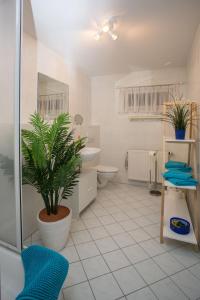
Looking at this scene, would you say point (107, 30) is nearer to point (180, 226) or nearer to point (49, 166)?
point (49, 166)

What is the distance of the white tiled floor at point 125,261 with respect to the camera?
3.85 ft

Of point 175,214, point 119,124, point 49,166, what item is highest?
point 119,124

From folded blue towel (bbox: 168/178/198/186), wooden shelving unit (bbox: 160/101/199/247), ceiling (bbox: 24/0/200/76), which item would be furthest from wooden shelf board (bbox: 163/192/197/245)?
ceiling (bbox: 24/0/200/76)

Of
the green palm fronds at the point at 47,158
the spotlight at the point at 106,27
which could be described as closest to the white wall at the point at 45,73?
the green palm fronds at the point at 47,158

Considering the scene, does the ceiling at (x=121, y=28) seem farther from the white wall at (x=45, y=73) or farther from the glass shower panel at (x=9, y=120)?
the glass shower panel at (x=9, y=120)

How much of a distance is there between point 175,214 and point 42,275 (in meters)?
1.78

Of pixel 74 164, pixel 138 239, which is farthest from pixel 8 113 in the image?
pixel 138 239

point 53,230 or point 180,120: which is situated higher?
point 180,120

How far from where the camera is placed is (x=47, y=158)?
4.82 feet

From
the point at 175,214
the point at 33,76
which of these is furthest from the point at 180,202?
the point at 33,76

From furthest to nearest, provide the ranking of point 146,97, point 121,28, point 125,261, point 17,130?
point 146,97
point 121,28
point 125,261
point 17,130

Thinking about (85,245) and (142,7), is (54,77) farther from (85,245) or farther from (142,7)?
(85,245)

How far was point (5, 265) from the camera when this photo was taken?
4.23ft

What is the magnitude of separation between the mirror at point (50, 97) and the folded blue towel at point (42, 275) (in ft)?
5.26
